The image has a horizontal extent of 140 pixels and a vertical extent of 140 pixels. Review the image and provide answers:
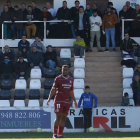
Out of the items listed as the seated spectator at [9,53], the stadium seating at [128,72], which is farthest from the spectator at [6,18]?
the stadium seating at [128,72]

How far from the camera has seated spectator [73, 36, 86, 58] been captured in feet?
69.3

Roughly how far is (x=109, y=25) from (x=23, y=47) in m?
3.73

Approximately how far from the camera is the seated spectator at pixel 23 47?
21469 mm

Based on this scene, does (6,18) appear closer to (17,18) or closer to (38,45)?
(17,18)

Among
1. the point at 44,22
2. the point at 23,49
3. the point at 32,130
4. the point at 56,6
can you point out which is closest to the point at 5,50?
the point at 23,49

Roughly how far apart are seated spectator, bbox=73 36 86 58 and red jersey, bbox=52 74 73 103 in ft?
28.1

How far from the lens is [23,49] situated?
2148 centimetres

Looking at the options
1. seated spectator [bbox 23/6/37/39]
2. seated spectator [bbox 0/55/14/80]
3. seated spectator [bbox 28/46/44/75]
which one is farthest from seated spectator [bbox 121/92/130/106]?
seated spectator [bbox 23/6/37/39]

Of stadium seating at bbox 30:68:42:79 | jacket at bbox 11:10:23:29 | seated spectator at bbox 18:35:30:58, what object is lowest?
stadium seating at bbox 30:68:42:79

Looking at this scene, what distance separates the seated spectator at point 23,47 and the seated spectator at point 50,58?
2.97 ft

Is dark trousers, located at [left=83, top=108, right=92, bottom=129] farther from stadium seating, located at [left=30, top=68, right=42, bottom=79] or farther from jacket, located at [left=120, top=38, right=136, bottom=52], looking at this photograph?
jacket, located at [left=120, top=38, right=136, bottom=52]

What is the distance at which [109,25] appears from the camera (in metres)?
21.6

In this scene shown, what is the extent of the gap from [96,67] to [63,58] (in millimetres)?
1412

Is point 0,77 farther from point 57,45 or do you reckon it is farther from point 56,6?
point 56,6
